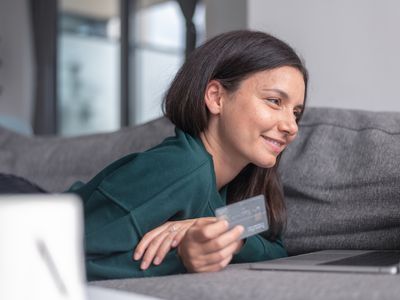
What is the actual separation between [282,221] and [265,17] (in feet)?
2.98

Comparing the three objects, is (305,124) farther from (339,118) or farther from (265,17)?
(265,17)

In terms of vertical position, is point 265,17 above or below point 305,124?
above

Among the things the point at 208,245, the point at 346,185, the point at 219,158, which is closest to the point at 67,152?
the point at 219,158

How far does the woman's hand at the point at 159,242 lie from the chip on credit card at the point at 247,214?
0.48 feet

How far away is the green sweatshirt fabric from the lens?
1.11 m

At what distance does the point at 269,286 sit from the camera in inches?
31.7

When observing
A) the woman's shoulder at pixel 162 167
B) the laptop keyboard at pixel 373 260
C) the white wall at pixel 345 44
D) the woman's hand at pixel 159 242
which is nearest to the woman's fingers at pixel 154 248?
the woman's hand at pixel 159 242

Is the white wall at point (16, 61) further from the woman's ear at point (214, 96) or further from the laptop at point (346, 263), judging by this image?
the laptop at point (346, 263)

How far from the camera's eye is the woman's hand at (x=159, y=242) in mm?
1060

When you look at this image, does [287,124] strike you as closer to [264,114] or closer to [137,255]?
[264,114]

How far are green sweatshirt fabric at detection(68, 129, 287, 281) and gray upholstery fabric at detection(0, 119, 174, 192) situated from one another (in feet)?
1.54

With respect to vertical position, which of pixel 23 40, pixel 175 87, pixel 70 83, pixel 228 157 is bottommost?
pixel 70 83

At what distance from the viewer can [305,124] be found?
4.82 feet

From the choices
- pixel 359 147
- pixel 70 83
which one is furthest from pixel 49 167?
pixel 70 83
